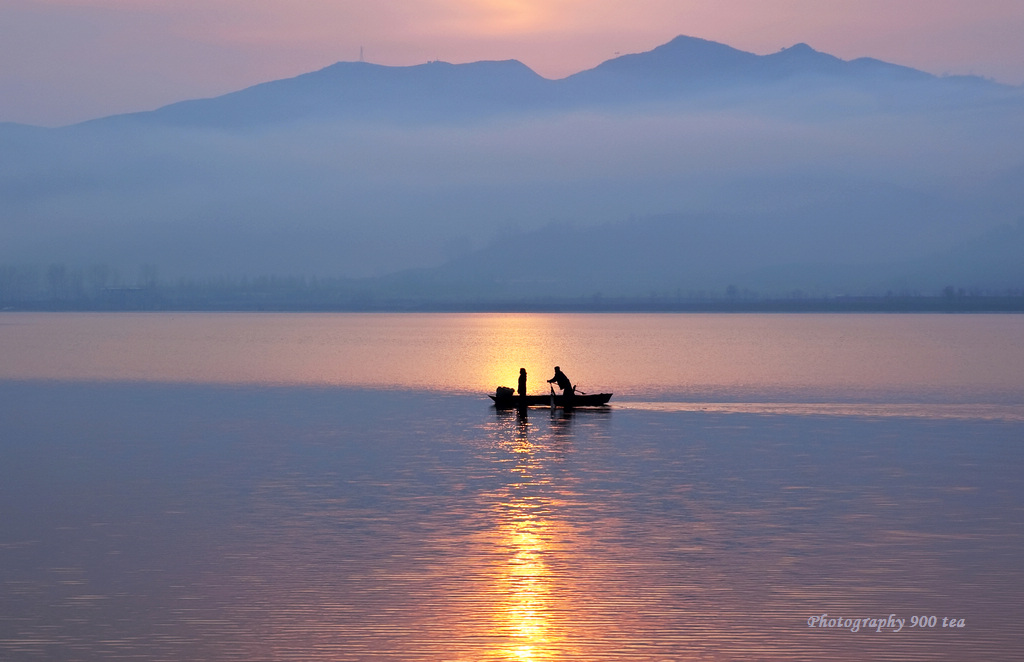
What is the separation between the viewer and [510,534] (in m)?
28.5

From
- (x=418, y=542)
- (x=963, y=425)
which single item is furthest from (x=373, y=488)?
(x=963, y=425)

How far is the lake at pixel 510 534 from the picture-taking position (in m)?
20.1

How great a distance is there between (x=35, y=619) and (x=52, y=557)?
5.24m

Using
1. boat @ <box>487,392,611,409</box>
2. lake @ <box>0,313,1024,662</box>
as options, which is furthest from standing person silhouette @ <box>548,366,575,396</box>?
lake @ <box>0,313,1024,662</box>

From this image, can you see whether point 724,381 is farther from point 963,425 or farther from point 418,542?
point 418,542

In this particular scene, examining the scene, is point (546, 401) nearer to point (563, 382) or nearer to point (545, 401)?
point (545, 401)

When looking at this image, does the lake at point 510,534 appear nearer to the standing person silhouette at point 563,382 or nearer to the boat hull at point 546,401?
the boat hull at point 546,401

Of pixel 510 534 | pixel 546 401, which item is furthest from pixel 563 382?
pixel 510 534

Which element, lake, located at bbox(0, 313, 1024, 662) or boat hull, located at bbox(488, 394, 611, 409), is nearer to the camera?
lake, located at bbox(0, 313, 1024, 662)

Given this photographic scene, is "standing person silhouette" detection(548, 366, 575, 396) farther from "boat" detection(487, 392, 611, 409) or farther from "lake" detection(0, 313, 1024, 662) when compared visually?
"lake" detection(0, 313, 1024, 662)

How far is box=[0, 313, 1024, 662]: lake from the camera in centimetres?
2012

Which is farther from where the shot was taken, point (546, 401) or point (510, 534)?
point (546, 401)

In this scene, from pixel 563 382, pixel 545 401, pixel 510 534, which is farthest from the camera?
pixel 545 401

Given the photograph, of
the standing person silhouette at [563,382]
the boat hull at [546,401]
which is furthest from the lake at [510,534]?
the standing person silhouette at [563,382]
